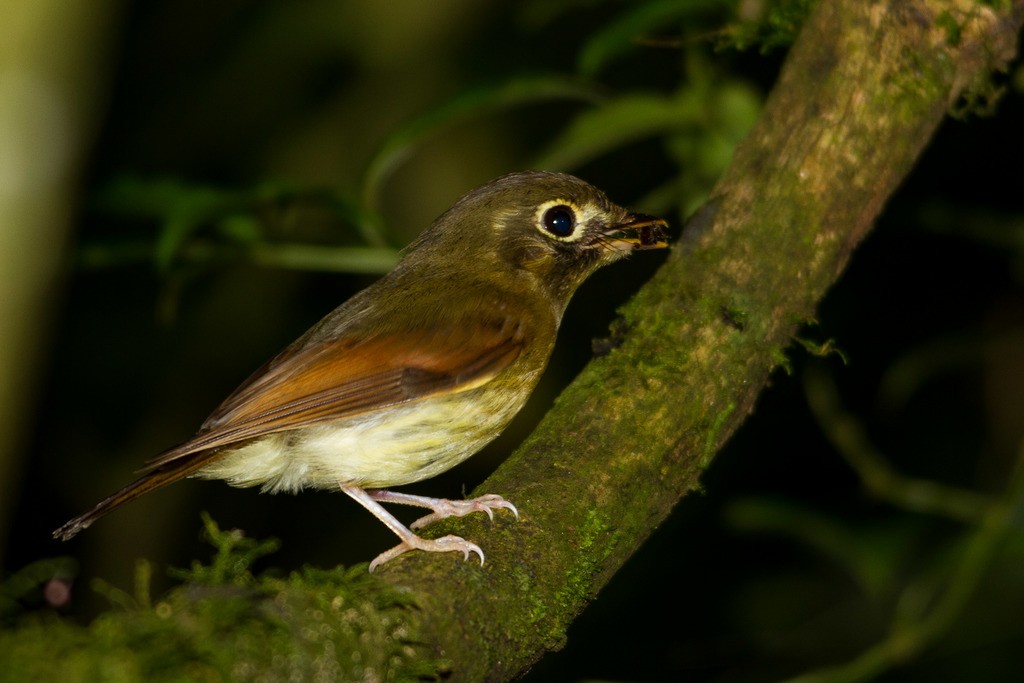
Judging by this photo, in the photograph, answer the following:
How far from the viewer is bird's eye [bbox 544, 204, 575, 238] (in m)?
4.12

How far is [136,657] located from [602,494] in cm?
148

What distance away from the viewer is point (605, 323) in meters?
7.55

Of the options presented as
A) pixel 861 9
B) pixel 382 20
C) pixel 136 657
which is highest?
pixel 861 9

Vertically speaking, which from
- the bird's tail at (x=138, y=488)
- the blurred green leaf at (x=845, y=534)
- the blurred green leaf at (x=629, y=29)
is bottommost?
the bird's tail at (x=138, y=488)

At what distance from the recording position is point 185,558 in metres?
6.43

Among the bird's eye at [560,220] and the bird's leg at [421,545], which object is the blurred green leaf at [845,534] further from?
the bird's leg at [421,545]

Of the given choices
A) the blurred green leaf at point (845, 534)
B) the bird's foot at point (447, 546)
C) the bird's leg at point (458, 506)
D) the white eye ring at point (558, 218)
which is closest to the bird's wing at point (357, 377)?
the bird's leg at point (458, 506)

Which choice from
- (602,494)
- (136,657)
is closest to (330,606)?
(136,657)

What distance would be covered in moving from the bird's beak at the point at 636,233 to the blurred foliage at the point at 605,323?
0.36 metres

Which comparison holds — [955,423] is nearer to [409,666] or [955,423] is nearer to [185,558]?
[185,558]

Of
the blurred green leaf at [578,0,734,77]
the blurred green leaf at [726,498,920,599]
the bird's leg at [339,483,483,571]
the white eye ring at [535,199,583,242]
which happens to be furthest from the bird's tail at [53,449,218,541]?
the blurred green leaf at [726,498,920,599]

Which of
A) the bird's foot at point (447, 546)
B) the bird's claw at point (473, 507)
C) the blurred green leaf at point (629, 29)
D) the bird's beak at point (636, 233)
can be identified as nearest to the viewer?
the bird's foot at point (447, 546)

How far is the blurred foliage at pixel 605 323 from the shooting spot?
14.6 feet

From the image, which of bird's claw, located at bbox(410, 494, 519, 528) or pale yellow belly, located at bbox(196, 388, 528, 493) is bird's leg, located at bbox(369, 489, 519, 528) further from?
pale yellow belly, located at bbox(196, 388, 528, 493)
